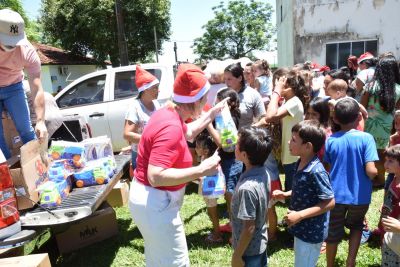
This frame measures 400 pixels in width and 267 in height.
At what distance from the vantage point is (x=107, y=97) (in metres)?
6.58

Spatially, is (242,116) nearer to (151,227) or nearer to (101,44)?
(151,227)

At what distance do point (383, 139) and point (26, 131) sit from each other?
4.42 m

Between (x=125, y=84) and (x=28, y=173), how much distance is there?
4.23m

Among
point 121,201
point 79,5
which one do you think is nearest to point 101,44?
point 79,5

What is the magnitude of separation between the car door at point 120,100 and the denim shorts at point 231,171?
334 cm

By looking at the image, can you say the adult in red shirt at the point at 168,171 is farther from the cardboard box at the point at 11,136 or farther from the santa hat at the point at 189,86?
the cardboard box at the point at 11,136

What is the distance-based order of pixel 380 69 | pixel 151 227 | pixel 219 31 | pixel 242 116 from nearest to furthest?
pixel 151 227, pixel 242 116, pixel 380 69, pixel 219 31

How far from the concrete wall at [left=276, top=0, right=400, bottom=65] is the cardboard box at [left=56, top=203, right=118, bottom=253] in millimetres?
12239

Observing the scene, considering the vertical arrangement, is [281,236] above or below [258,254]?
below

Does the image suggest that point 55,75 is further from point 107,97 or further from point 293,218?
point 293,218

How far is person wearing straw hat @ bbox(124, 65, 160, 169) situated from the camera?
3.76 metres

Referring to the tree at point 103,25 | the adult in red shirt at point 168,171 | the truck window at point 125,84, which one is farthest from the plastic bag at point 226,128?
the tree at point 103,25

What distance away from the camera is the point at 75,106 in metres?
6.64

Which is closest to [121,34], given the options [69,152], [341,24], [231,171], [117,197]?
[341,24]
